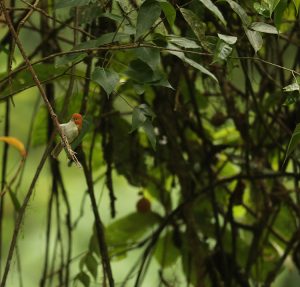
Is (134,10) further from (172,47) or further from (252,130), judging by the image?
(252,130)

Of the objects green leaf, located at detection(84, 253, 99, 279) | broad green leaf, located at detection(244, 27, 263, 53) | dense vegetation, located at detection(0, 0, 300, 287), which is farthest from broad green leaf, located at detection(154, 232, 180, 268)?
broad green leaf, located at detection(244, 27, 263, 53)

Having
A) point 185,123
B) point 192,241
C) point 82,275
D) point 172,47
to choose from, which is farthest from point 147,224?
point 172,47

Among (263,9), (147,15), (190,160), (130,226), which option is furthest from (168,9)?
(130,226)

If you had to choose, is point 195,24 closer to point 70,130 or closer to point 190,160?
point 70,130

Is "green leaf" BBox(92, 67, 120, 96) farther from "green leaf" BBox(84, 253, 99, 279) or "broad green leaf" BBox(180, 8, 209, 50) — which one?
"green leaf" BBox(84, 253, 99, 279)

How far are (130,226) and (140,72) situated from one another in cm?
77

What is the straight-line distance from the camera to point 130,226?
1684mm

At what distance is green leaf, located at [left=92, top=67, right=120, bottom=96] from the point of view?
2.77 ft

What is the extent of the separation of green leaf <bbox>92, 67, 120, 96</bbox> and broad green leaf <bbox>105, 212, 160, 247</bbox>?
852 mm

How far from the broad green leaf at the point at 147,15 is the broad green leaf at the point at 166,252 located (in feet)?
3.04

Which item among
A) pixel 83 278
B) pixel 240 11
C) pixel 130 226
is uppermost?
pixel 130 226

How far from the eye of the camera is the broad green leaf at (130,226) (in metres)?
1.67

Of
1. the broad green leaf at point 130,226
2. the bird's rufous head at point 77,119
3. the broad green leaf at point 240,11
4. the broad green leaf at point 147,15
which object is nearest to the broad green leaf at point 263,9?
the broad green leaf at point 240,11

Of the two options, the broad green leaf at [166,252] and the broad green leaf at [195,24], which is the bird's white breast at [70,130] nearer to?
the broad green leaf at [195,24]
